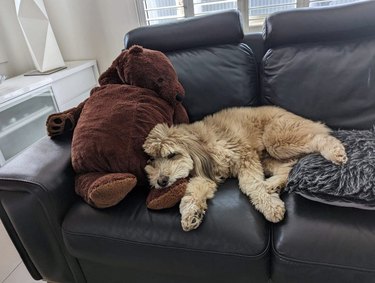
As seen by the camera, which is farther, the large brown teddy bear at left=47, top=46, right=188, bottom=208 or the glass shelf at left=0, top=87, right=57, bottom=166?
the glass shelf at left=0, top=87, right=57, bottom=166

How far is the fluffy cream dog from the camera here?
109cm

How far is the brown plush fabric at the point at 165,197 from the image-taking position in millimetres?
1084

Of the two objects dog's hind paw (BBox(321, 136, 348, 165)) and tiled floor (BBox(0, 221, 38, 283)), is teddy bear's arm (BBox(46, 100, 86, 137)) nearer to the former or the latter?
tiled floor (BBox(0, 221, 38, 283))

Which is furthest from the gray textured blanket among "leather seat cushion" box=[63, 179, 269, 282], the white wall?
the white wall

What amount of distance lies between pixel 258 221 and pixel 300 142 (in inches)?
17.5

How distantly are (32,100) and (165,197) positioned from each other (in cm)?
175

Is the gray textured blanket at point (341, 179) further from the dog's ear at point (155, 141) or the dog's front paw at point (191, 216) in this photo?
the dog's ear at point (155, 141)

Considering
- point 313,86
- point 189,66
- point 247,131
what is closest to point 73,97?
point 189,66

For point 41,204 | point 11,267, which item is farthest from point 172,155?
point 11,267

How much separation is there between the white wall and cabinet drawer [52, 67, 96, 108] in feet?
0.53

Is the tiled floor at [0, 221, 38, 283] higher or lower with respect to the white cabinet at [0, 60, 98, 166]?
lower

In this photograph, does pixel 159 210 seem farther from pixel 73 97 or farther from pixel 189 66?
pixel 73 97

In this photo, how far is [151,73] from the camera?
1355 millimetres

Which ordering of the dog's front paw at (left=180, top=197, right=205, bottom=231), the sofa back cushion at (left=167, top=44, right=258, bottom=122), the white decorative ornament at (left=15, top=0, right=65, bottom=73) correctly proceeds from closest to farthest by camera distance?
1. the dog's front paw at (left=180, top=197, right=205, bottom=231)
2. the sofa back cushion at (left=167, top=44, right=258, bottom=122)
3. the white decorative ornament at (left=15, top=0, right=65, bottom=73)
